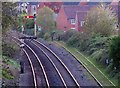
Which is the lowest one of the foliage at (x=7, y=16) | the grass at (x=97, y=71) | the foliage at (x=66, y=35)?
the foliage at (x=66, y=35)

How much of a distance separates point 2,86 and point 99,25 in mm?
19484

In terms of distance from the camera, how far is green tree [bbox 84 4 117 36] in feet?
108

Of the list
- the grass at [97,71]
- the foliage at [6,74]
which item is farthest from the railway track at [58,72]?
the foliage at [6,74]

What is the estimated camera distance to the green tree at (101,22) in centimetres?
3306

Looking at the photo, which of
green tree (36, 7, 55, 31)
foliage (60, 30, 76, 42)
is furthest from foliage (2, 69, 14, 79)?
green tree (36, 7, 55, 31)

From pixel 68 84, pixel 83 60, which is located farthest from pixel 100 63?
pixel 68 84

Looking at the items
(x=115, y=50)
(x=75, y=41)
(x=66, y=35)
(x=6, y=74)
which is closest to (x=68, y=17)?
(x=66, y=35)

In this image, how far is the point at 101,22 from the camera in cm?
3319

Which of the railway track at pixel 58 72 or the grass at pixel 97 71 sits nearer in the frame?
the railway track at pixel 58 72

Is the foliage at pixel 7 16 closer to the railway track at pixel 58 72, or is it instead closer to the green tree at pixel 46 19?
Answer: the railway track at pixel 58 72

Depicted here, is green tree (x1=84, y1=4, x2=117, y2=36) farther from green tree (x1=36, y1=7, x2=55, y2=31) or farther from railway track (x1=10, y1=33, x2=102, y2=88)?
green tree (x1=36, y1=7, x2=55, y2=31)

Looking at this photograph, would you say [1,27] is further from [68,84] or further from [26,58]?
[26,58]

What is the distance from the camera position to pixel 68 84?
17.6 metres

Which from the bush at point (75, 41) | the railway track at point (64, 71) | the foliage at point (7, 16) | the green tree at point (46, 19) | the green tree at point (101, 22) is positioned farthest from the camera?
the green tree at point (46, 19)
